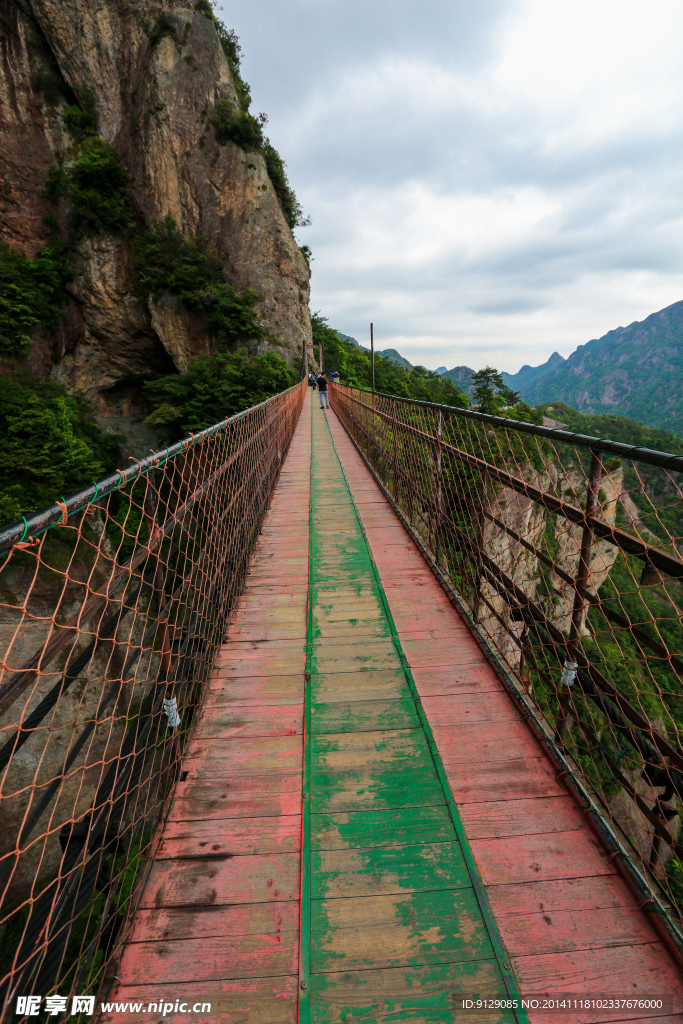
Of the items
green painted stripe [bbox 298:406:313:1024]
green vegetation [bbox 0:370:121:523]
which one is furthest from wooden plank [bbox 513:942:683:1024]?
green vegetation [bbox 0:370:121:523]

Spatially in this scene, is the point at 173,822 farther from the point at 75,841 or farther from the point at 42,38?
the point at 42,38

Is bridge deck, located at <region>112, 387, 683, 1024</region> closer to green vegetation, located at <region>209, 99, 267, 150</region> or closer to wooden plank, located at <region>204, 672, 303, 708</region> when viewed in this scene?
wooden plank, located at <region>204, 672, 303, 708</region>

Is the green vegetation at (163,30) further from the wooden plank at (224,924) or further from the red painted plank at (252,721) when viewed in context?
the wooden plank at (224,924)

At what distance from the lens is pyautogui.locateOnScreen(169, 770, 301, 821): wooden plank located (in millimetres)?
1711

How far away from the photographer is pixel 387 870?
1519mm

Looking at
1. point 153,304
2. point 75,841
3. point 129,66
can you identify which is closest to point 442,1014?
point 75,841

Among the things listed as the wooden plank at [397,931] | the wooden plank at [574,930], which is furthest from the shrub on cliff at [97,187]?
the wooden plank at [574,930]

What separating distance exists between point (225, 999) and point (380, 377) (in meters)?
41.5

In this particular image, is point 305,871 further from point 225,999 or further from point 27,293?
point 27,293

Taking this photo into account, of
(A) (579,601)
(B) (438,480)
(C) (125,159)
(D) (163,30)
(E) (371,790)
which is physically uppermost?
(D) (163,30)

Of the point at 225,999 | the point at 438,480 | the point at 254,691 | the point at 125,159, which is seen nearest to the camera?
the point at 225,999

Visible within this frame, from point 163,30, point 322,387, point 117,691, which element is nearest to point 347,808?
point 117,691

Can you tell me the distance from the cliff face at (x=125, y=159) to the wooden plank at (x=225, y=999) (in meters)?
23.0

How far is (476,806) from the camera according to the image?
1.72 metres
